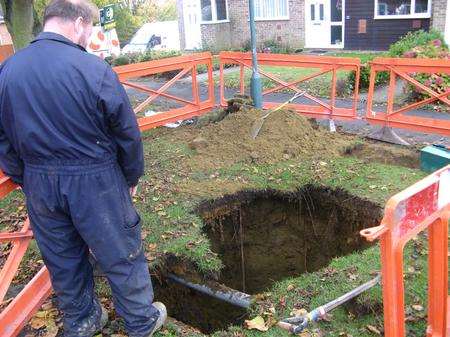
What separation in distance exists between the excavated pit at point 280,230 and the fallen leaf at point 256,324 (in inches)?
58.3

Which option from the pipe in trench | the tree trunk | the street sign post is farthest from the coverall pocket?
the street sign post

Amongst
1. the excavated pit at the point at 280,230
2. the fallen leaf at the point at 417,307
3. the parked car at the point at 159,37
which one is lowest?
the excavated pit at the point at 280,230

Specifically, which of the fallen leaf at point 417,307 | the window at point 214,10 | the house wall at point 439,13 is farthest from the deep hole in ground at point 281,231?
the window at point 214,10

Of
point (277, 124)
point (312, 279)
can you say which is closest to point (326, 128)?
point (277, 124)

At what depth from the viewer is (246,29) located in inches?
851

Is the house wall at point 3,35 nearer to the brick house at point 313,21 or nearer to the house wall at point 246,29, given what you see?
the brick house at point 313,21

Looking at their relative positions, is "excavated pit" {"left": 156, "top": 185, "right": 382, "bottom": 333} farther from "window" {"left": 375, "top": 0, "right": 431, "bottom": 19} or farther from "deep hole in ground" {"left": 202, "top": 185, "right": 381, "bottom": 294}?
"window" {"left": 375, "top": 0, "right": 431, "bottom": 19}

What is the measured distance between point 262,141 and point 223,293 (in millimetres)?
3414

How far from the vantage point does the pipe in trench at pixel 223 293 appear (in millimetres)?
4039

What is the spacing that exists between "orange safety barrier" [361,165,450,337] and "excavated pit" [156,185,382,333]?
2.40 meters

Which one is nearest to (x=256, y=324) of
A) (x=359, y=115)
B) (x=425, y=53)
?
(x=359, y=115)

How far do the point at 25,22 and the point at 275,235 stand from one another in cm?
704

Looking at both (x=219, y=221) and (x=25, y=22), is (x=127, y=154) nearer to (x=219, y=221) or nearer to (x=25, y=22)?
(x=219, y=221)

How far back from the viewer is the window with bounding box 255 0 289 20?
20.3m
